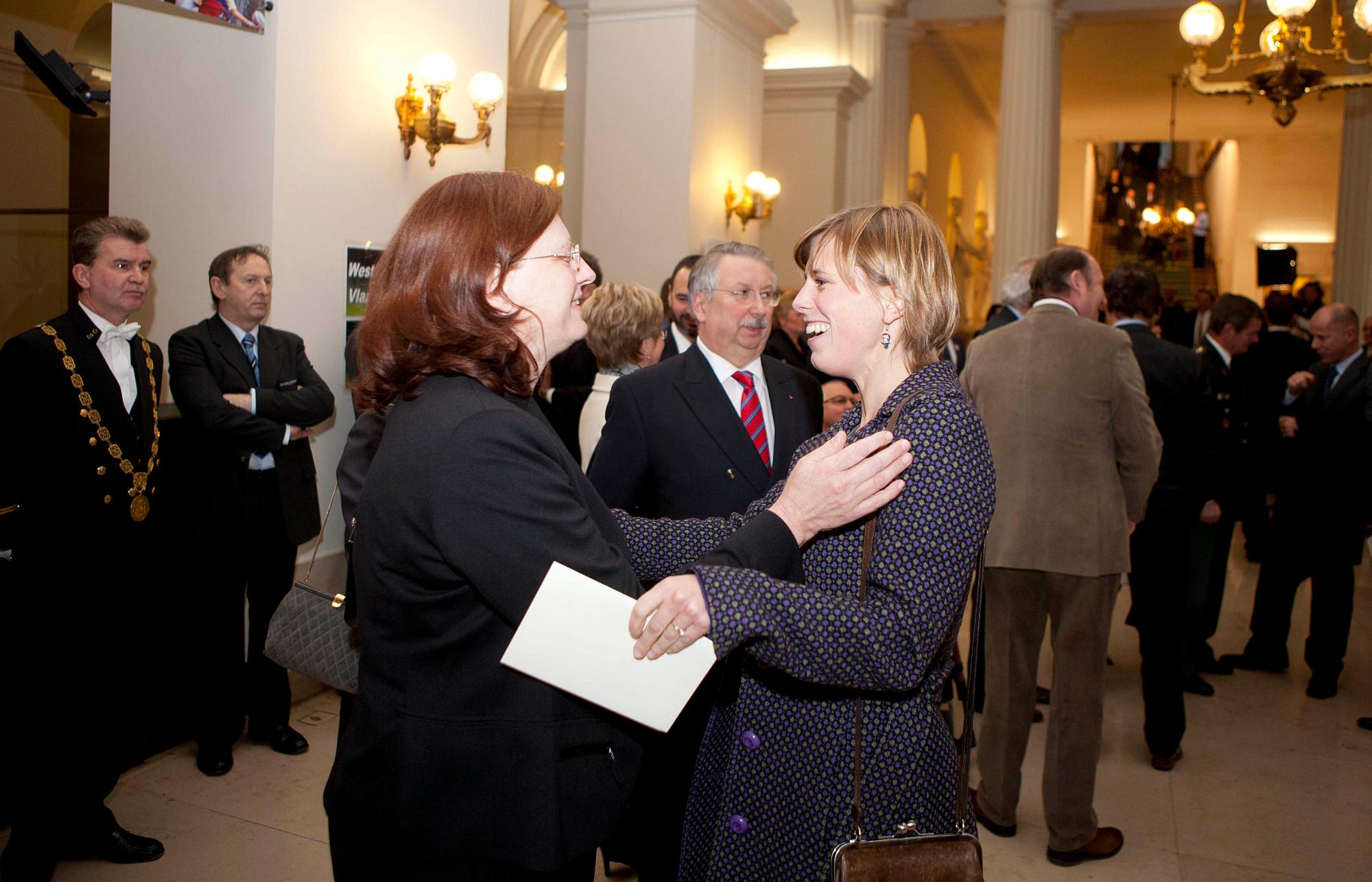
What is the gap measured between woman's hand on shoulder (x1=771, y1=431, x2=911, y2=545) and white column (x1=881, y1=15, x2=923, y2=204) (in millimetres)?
11545

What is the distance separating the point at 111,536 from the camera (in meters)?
3.36

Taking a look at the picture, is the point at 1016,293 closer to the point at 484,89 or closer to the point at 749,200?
the point at 484,89

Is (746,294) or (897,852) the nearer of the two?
(897,852)

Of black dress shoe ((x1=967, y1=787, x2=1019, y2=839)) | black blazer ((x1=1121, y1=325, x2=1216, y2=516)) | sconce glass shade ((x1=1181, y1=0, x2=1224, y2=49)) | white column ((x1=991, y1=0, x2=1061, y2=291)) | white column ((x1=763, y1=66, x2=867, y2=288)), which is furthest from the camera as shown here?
white column ((x1=763, y1=66, x2=867, y2=288))

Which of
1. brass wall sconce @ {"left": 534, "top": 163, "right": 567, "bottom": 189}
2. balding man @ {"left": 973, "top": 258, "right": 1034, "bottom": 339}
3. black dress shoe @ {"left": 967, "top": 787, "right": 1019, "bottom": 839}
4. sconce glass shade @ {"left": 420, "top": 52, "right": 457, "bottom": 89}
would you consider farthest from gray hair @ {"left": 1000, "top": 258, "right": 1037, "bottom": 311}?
brass wall sconce @ {"left": 534, "top": 163, "right": 567, "bottom": 189}

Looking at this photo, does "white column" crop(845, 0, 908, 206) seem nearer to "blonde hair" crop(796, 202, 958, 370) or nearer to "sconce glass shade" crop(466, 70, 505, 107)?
"sconce glass shade" crop(466, 70, 505, 107)

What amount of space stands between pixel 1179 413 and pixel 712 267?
2343 mm

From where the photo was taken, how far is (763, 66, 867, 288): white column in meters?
11.4

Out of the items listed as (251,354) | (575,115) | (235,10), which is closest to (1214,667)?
(251,354)

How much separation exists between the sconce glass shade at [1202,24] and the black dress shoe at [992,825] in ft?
17.9

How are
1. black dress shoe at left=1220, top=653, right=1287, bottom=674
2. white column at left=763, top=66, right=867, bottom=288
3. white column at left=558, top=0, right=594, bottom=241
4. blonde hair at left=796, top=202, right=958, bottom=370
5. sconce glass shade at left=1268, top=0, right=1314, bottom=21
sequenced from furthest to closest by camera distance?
white column at left=763, top=66, right=867, bottom=288, white column at left=558, top=0, right=594, bottom=241, sconce glass shade at left=1268, top=0, right=1314, bottom=21, black dress shoe at left=1220, top=653, right=1287, bottom=674, blonde hair at left=796, top=202, right=958, bottom=370

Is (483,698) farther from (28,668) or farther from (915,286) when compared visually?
(28,668)

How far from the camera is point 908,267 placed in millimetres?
1708

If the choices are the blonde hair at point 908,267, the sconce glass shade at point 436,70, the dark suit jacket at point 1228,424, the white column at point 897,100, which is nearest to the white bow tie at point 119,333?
the sconce glass shade at point 436,70
